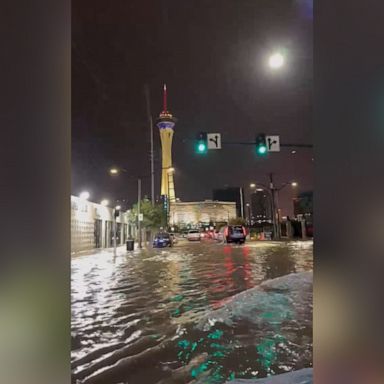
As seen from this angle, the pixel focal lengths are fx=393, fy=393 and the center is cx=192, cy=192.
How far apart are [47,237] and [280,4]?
3.85m

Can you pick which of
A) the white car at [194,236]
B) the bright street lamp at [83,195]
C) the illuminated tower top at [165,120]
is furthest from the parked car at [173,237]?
the illuminated tower top at [165,120]

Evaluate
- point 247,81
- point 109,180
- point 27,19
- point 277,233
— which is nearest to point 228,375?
point 27,19

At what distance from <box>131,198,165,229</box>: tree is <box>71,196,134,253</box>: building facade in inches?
71.5

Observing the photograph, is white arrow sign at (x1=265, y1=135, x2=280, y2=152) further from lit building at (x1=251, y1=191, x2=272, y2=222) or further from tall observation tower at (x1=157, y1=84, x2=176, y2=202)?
lit building at (x1=251, y1=191, x2=272, y2=222)

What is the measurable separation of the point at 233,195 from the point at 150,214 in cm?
654

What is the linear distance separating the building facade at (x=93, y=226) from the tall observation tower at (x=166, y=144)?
4.14 meters

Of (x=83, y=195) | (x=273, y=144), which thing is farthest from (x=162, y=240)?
(x=273, y=144)

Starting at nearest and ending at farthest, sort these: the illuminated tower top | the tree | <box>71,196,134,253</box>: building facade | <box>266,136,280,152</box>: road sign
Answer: <box>266,136,280,152</box>: road sign → the illuminated tower top → <box>71,196,134,253</box>: building facade → the tree

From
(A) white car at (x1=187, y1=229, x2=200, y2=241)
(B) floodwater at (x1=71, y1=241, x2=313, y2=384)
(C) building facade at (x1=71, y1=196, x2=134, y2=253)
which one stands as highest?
(C) building facade at (x1=71, y1=196, x2=134, y2=253)

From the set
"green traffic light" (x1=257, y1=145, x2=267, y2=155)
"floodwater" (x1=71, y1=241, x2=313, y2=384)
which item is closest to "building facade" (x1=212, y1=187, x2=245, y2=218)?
"green traffic light" (x1=257, y1=145, x2=267, y2=155)

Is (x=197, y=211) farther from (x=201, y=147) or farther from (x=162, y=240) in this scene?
(x=162, y=240)

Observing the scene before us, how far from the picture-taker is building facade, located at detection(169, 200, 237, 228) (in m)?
16.7

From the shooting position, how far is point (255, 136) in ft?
34.3

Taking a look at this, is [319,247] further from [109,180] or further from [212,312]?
[109,180]
